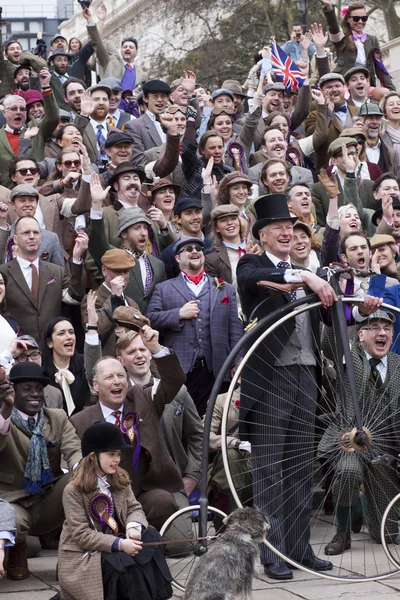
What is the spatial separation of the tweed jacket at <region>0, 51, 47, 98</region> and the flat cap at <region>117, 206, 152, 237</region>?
6.09m

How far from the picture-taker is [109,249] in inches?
359

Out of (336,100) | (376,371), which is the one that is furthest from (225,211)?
(336,100)

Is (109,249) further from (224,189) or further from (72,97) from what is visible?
(72,97)

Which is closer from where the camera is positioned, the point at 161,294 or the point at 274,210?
the point at 274,210

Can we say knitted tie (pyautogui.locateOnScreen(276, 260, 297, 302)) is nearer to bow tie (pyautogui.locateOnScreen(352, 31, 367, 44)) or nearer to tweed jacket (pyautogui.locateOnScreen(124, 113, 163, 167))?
tweed jacket (pyautogui.locateOnScreen(124, 113, 163, 167))

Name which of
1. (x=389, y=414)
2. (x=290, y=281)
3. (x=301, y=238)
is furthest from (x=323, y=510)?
(x=290, y=281)

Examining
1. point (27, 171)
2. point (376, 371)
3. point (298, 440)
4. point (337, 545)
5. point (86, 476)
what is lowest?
point (337, 545)

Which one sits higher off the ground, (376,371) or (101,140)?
(101,140)

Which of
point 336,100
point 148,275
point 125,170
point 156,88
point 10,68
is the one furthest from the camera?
point 10,68

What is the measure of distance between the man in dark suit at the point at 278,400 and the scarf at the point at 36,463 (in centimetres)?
128

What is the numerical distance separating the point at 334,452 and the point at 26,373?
2.01m

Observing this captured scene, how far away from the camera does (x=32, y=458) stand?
22.9 feet

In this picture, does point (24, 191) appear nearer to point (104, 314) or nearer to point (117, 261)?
point (117, 261)

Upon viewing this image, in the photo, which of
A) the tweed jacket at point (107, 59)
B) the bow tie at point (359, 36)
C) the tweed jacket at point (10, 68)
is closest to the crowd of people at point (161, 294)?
the bow tie at point (359, 36)
